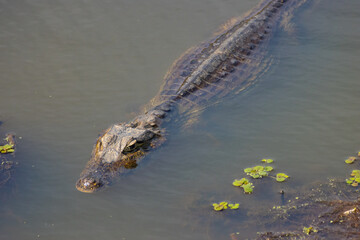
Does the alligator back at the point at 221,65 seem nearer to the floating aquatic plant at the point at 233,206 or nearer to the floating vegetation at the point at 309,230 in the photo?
the floating aquatic plant at the point at 233,206

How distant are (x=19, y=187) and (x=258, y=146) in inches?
149

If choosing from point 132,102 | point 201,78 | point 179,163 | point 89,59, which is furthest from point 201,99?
point 89,59

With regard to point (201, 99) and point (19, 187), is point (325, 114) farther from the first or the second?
point (19, 187)

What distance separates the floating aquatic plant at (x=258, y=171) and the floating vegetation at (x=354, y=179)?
3.70 feet

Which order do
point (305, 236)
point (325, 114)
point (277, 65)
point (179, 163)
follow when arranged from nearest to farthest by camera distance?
point (305, 236) → point (179, 163) → point (325, 114) → point (277, 65)

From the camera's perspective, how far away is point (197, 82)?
8.54 m

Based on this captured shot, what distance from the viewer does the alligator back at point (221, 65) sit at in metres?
8.35

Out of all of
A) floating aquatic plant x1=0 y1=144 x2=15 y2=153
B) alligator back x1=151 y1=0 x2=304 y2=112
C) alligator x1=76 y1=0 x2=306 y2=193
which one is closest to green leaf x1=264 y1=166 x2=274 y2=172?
alligator x1=76 y1=0 x2=306 y2=193

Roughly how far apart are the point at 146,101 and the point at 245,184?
9.60ft

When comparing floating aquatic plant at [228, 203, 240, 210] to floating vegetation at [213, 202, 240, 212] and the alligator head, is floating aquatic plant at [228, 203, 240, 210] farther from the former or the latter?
the alligator head

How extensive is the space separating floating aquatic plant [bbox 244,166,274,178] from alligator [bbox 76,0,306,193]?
166 centimetres

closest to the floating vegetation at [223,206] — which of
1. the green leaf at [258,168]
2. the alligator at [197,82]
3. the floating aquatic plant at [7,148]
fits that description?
the green leaf at [258,168]

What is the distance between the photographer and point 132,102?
8141 millimetres

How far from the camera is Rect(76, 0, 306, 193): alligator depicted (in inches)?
267
